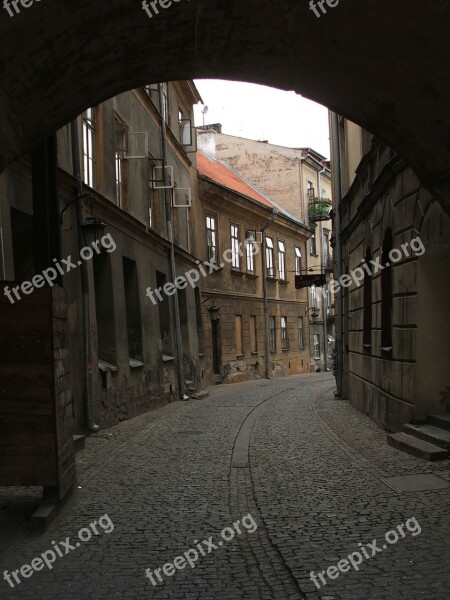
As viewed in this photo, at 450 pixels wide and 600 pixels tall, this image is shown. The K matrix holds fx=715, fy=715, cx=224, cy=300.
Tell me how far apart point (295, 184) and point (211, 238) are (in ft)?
48.7

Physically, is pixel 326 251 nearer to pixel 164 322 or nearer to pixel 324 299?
pixel 324 299

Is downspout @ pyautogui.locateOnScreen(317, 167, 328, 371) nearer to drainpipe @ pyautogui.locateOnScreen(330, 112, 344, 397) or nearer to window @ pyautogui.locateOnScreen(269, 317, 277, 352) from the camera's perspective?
window @ pyautogui.locateOnScreen(269, 317, 277, 352)

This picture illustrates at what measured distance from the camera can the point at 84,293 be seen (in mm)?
12188

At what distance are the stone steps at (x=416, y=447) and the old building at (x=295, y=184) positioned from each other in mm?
30392

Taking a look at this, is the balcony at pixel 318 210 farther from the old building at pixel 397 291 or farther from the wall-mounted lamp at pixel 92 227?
the wall-mounted lamp at pixel 92 227

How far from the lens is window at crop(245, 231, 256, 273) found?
102 ft

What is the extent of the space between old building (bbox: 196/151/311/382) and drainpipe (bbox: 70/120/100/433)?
1356 cm

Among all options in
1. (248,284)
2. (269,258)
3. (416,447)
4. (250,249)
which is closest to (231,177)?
(269,258)

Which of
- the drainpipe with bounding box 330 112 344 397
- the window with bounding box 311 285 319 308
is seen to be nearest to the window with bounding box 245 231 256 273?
the window with bounding box 311 285 319 308

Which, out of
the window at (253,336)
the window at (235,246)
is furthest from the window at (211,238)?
the window at (253,336)

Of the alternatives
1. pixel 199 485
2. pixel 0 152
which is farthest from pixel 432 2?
pixel 199 485

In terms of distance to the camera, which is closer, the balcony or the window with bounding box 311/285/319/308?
the window with bounding box 311/285/319/308

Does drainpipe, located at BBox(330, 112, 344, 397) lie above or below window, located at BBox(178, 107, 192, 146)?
below

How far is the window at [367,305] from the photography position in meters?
13.7
